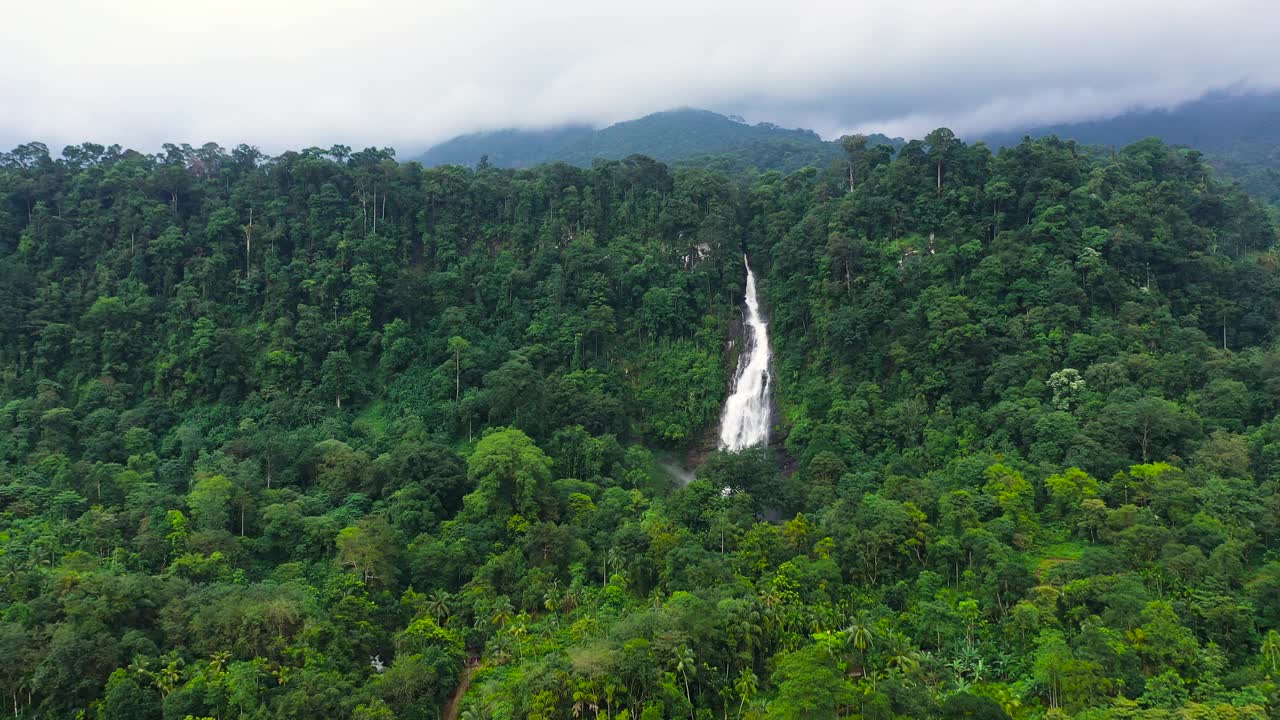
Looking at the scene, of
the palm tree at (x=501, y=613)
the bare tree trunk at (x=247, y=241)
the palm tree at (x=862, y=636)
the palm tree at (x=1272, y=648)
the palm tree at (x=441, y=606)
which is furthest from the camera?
the bare tree trunk at (x=247, y=241)

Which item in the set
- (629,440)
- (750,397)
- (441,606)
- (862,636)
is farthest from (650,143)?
(862,636)

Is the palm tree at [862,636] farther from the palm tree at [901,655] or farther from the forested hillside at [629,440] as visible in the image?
the palm tree at [901,655]

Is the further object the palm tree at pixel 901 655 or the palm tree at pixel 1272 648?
the palm tree at pixel 901 655

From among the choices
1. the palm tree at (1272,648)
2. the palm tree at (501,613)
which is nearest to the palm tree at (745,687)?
the palm tree at (501,613)

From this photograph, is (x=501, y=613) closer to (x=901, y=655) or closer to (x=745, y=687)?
(x=745, y=687)

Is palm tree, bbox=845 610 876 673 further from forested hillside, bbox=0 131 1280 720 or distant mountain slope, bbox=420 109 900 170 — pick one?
distant mountain slope, bbox=420 109 900 170

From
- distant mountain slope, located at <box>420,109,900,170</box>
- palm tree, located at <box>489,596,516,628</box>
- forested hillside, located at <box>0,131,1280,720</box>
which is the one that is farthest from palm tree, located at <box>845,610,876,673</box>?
distant mountain slope, located at <box>420,109,900,170</box>

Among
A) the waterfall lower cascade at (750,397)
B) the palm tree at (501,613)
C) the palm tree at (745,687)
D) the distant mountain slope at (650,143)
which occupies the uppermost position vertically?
the distant mountain slope at (650,143)

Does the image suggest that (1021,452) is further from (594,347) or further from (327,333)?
(327,333)
